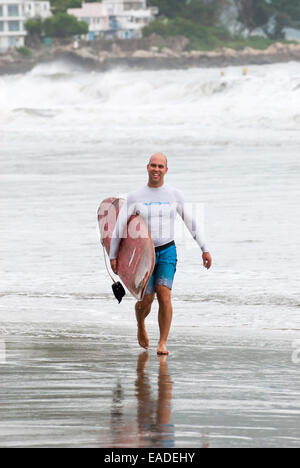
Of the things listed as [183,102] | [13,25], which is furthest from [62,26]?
[183,102]

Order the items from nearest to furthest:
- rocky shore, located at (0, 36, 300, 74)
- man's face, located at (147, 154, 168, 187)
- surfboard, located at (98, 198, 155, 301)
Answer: man's face, located at (147, 154, 168, 187) → surfboard, located at (98, 198, 155, 301) → rocky shore, located at (0, 36, 300, 74)

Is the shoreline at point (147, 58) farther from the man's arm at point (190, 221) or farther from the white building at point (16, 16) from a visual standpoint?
the man's arm at point (190, 221)

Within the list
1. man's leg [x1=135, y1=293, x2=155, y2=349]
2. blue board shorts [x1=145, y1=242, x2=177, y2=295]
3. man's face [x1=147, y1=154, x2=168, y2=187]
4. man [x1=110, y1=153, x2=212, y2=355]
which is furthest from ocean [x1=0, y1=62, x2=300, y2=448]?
man's face [x1=147, y1=154, x2=168, y2=187]

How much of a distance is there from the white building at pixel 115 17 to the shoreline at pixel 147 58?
33.0 feet

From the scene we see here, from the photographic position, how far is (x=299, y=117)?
35.2m

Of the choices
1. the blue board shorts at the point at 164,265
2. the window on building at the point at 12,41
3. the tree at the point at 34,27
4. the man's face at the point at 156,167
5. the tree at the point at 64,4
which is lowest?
the window on building at the point at 12,41

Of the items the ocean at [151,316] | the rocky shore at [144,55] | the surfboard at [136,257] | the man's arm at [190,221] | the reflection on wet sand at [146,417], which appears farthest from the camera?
the rocky shore at [144,55]

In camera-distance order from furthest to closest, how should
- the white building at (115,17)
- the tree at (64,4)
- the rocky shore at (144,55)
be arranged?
the white building at (115,17), the tree at (64,4), the rocky shore at (144,55)

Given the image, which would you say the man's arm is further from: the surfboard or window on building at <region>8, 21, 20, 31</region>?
window on building at <region>8, 21, 20, 31</region>

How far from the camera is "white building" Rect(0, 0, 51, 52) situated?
12912cm

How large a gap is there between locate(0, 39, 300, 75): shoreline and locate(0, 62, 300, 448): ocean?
308ft

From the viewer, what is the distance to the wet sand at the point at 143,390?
4582mm

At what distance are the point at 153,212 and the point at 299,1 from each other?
14894 cm

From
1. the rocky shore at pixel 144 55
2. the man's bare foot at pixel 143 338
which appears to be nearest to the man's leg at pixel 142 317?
the man's bare foot at pixel 143 338
